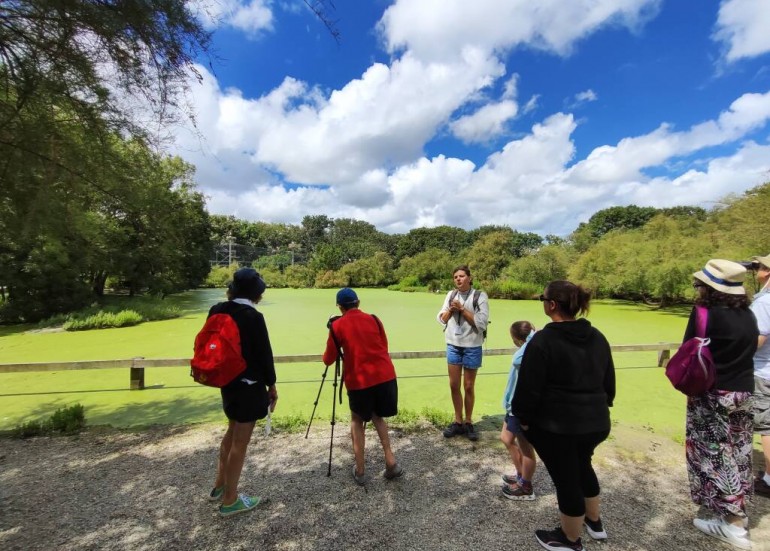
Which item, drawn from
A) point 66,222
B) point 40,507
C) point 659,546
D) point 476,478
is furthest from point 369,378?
point 66,222

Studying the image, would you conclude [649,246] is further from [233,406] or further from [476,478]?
[233,406]

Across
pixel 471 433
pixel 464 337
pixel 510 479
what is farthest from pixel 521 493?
pixel 464 337

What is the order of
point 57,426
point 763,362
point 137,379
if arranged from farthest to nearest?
point 137,379, point 57,426, point 763,362

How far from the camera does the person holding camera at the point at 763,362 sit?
2383 millimetres

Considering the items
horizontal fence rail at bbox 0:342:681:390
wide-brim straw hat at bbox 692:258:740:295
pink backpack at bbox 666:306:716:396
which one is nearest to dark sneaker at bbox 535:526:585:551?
pink backpack at bbox 666:306:716:396

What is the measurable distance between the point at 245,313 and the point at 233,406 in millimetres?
547

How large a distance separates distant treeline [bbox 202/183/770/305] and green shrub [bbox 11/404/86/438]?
→ 50.4ft

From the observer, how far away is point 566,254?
80.8 ft

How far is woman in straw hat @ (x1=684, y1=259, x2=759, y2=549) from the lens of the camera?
2.10m

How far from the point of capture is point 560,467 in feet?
5.98

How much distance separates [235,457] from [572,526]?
1855 millimetres

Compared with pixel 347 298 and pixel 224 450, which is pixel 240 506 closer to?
pixel 224 450

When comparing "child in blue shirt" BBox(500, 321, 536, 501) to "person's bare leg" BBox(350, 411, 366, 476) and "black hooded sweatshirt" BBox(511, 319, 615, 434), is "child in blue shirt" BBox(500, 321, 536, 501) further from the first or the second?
"person's bare leg" BBox(350, 411, 366, 476)

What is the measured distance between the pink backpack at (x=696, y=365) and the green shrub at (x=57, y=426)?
4.98 metres
